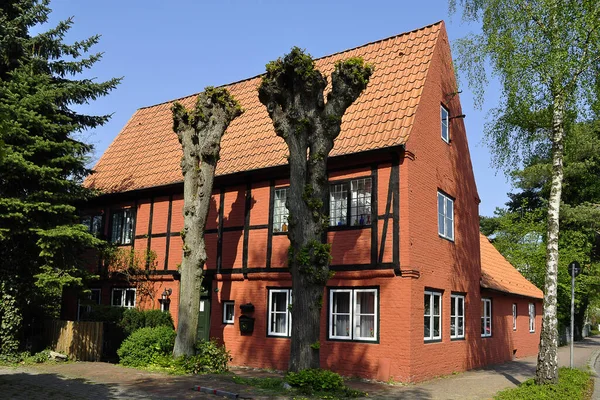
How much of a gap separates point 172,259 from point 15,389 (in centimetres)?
787

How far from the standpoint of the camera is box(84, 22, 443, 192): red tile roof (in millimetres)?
15688

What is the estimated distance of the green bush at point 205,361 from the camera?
14.4 metres

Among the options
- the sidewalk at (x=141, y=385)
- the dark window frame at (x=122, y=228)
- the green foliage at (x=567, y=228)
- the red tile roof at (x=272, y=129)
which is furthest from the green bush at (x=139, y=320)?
the green foliage at (x=567, y=228)

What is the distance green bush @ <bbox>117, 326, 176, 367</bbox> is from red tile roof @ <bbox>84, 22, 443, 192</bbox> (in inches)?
211

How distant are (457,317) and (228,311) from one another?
7.12 metres

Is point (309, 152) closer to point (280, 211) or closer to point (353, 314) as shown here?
point (280, 211)

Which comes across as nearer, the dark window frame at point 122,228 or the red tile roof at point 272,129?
the red tile roof at point 272,129

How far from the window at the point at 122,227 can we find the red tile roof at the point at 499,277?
12863mm

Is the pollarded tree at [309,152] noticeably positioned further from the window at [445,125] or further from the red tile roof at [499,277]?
the red tile roof at [499,277]

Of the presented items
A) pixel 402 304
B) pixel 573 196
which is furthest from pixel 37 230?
pixel 573 196

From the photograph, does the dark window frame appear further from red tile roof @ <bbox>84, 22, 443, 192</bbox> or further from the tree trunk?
the tree trunk

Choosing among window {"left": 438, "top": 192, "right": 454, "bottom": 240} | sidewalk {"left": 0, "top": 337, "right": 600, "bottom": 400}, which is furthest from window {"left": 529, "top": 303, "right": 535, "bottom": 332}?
window {"left": 438, "top": 192, "right": 454, "bottom": 240}

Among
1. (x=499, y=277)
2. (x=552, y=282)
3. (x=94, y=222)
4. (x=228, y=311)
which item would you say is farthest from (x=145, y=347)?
(x=499, y=277)

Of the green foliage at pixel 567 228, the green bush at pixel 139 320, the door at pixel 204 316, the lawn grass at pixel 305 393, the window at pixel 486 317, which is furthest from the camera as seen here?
the green foliage at pixel 567 228
